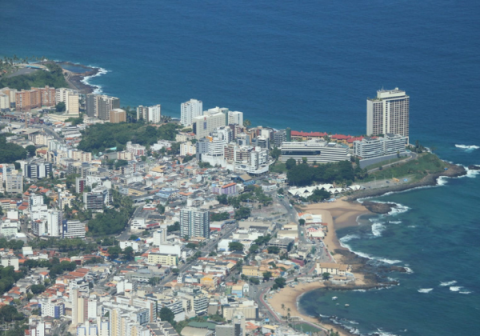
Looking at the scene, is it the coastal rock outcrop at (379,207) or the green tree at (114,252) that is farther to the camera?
the coastal rock outcrop at (379,207)

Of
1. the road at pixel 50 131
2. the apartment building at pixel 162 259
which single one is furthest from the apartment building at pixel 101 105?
the apartment building at pixel 162 259

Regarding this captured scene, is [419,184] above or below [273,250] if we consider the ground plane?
above

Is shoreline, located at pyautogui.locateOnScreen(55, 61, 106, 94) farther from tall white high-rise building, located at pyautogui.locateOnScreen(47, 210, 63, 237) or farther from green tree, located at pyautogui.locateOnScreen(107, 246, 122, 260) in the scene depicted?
green tree, located at pyautogui.locateOnScreen(107, 246, 122, 260)

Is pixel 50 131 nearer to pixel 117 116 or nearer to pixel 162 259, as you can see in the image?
pixel 117 116

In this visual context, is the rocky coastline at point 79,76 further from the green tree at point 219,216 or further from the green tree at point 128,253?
the green tree at point 128,253

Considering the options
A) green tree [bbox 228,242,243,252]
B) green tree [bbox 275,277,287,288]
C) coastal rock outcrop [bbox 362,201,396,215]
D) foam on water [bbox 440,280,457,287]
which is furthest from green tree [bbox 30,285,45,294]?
coastal rock outcrop [bbox 362,201,396,215]

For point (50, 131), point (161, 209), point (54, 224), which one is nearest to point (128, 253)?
point (54, 224)
